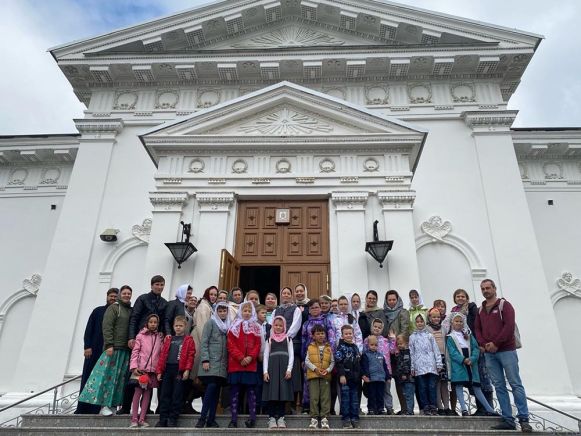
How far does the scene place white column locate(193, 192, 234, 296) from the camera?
10.6m

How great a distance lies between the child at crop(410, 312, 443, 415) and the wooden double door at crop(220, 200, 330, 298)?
145 inches

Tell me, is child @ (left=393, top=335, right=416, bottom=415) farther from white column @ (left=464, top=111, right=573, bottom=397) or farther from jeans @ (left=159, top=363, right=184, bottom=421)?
white column @ (left=464, top=111, right=573, bottom=397)

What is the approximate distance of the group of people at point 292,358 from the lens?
648 cm

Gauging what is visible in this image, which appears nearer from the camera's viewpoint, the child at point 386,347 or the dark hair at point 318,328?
the dark hair at point 318,328

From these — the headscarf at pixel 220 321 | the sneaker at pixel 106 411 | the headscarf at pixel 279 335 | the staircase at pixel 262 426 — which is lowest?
the staircase at pixel 262 426

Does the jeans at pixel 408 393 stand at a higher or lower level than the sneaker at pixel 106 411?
higher

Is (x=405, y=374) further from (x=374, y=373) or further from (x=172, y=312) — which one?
(x=172, y=312)

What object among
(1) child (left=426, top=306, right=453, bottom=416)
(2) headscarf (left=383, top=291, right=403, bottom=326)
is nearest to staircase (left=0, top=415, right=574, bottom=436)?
(1) child (left=426, top=306, right=453, bottom=416)

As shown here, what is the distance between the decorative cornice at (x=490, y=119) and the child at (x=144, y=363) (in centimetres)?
1154

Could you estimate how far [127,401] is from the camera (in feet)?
23.3

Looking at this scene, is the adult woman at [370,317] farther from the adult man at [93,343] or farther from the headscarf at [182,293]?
the adult man at [93,343]

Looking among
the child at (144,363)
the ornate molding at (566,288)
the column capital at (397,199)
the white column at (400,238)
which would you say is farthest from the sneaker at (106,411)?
the ornate molding at (566,288)

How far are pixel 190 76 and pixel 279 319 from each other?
432 inches

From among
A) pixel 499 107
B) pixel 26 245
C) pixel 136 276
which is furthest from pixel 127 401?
pixel 499 107
